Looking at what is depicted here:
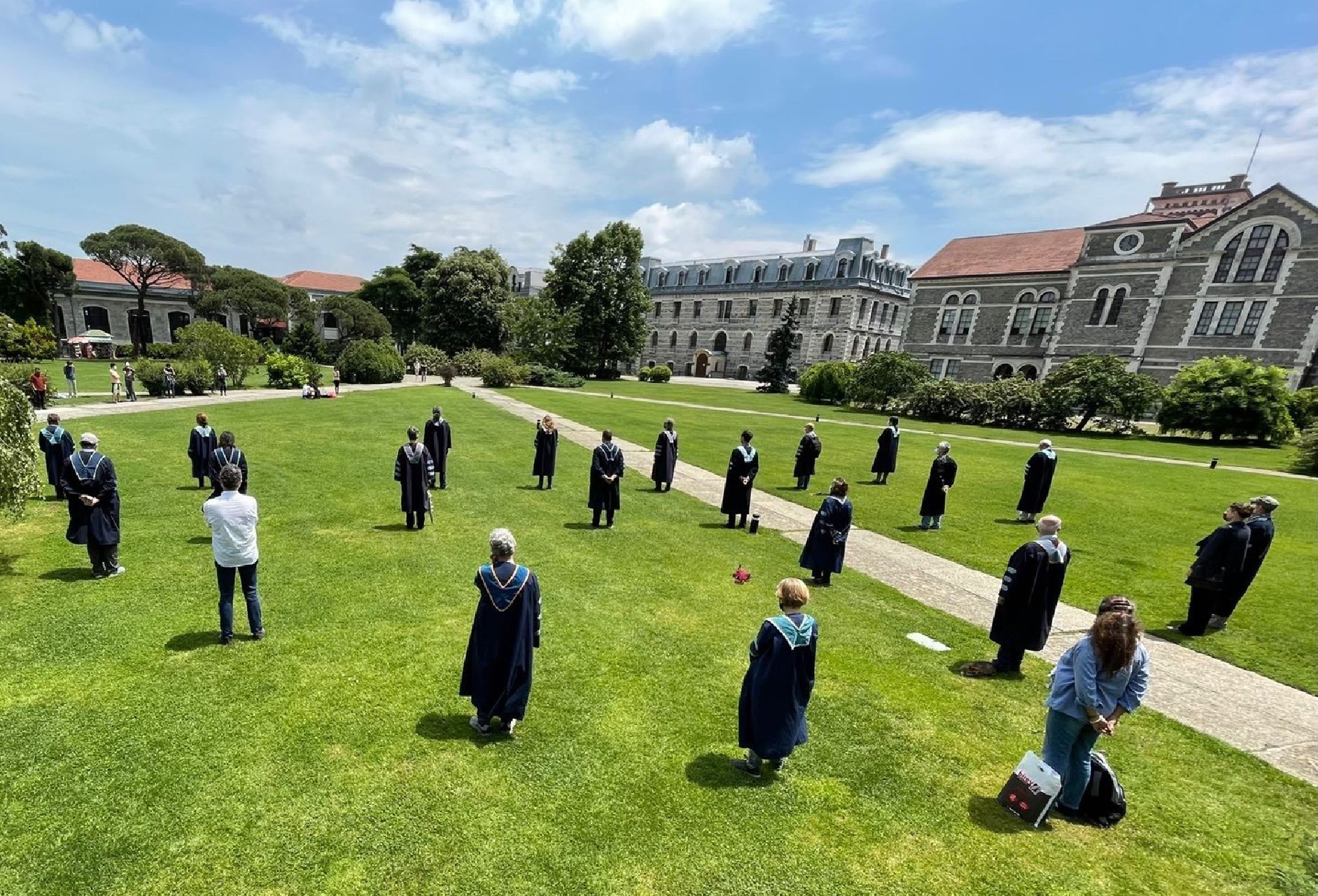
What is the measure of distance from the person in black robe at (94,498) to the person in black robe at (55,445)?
2744 millimetres

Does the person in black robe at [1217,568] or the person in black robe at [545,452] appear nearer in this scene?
the person in black robe at [1217,568]

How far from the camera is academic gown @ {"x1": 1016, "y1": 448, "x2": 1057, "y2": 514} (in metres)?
13.0

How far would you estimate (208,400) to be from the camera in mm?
26922

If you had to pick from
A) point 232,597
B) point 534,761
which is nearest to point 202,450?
point 232,597

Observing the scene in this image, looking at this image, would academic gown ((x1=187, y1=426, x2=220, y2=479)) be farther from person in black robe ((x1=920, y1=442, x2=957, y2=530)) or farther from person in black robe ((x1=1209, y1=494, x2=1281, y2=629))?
person in black robe ((x1=1209, y1=494, x2=1281, y2=629))

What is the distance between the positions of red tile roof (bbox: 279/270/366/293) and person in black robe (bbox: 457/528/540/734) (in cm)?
8646

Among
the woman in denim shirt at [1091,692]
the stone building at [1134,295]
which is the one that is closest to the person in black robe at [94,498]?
the woman in denim shirt at [1091,692]

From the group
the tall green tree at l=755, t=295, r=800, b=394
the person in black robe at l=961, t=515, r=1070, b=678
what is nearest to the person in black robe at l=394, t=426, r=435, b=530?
the person in black robe at l=961, t=515, r=1070, b=678

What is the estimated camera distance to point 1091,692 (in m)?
4.21

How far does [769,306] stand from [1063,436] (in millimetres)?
44639

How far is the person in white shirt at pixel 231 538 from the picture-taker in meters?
5.86

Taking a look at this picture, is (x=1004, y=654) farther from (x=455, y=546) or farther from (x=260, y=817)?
(x=455, y=546)

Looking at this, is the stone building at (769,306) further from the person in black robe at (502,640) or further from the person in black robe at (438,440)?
the person in black robe at (502,640)

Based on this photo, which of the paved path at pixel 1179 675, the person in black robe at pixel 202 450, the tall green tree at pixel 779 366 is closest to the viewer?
the paved path at pixel 1179 675
